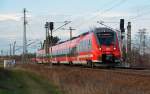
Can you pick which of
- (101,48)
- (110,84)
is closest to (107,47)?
(101,48)

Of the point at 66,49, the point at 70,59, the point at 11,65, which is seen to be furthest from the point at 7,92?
the point at 11,65

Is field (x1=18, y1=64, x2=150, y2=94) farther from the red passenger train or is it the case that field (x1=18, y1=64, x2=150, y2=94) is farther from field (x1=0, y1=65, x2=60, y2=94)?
the red passenger train

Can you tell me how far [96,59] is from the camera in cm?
4162

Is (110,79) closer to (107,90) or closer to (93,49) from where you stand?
(107,90)

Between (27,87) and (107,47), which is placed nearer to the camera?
(27,87)

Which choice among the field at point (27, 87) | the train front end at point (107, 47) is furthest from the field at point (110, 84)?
the train front end at point (107, 47)

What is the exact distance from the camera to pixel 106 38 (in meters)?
42.6

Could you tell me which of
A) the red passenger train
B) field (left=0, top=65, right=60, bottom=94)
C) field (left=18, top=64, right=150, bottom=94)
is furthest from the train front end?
field (left=18, top=64, right=150, bottom=94)

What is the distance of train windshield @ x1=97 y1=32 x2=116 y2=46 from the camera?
42416 mm

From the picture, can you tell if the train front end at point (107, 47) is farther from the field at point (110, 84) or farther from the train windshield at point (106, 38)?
the field at point (110, 84)

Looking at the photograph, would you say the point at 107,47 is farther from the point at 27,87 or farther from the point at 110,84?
the point at 110,84

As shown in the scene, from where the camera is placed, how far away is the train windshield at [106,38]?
139 feet

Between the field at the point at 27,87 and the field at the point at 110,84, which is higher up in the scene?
the field at the point at 110,84

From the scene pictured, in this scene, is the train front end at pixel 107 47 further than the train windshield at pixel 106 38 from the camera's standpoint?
No
